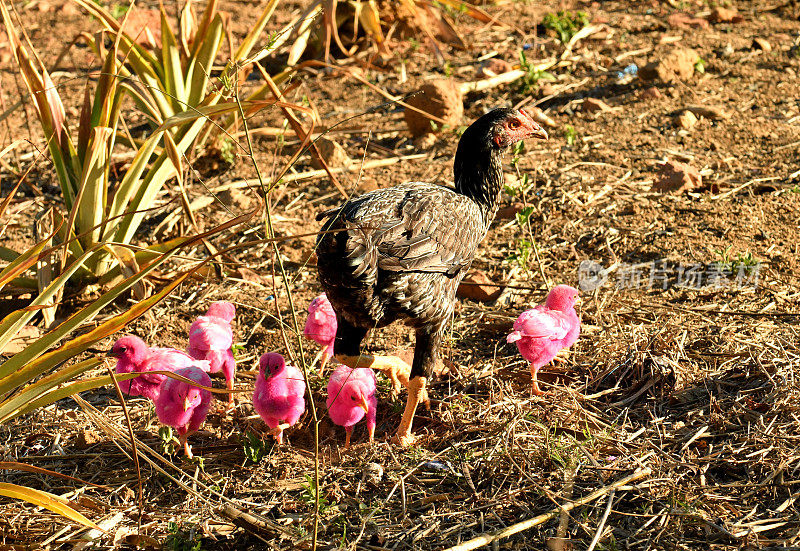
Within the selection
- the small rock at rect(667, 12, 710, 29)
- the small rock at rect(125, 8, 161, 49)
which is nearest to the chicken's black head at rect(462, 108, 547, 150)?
the small rock at rect(667, 12, 710, 29)

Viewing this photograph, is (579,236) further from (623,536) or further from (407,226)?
(623,536)

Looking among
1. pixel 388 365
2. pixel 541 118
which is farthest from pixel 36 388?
pixel 541 118

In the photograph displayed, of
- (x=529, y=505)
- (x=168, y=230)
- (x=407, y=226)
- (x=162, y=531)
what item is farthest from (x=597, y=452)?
(x=168, y=230)

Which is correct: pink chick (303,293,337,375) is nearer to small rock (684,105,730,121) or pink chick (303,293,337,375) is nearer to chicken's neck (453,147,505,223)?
chicken's neck (453,147,505,223)

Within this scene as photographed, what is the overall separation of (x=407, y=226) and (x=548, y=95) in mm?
3681

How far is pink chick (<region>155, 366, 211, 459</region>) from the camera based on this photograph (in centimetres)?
294

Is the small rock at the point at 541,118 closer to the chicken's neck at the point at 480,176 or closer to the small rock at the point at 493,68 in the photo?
the small rock at the point at 493,68

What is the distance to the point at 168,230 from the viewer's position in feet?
15.8

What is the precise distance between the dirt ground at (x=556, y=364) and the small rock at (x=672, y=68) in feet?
0.24

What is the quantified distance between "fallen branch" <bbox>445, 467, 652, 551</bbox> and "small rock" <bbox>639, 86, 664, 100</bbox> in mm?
4189

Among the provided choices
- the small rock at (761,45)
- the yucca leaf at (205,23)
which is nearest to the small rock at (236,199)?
the yucca leaf at (205,23)

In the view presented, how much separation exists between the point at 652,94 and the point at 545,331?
3.78 meters

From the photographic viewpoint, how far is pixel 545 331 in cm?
330

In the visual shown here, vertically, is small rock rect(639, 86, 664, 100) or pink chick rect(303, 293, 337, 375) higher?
pink chick rect(303, 293, 337, 375)
